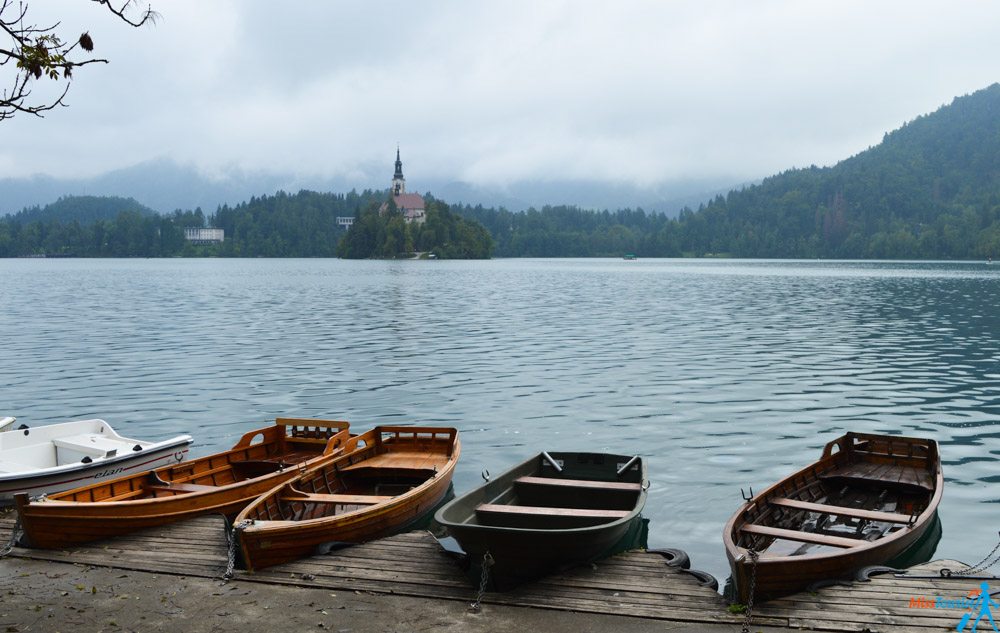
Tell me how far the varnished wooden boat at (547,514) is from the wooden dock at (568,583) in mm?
424

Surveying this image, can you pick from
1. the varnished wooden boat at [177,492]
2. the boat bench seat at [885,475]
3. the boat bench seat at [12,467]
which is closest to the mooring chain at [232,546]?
the varnished wooden boat at [177,492]

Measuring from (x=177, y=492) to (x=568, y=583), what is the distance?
25.6 feet

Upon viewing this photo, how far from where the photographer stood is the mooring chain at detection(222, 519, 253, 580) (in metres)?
12.4

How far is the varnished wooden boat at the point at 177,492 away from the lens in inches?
533

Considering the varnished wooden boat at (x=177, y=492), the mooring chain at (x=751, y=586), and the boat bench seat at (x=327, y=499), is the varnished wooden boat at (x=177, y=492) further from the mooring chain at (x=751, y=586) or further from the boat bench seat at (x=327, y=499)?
the mooring chain at (x=751, y=586)

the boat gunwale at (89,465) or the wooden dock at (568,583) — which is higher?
the boat gunwale at (89,465)

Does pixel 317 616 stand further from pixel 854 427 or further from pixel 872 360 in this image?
pixel 872 360

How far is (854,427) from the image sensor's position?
2569cm

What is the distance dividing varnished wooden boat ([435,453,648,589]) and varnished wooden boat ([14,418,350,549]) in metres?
4.38

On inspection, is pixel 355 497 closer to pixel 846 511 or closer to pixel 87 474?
pixel 87 474

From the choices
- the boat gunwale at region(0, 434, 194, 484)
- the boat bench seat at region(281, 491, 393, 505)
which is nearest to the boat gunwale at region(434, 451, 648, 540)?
the boat bench seat at region(281, 491, 393, 505)

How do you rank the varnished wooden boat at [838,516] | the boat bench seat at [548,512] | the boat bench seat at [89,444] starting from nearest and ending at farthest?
the varnished wooden boat at [838,516] → the boat bench seat at [548,512] → the boat bench seat at [89,444]

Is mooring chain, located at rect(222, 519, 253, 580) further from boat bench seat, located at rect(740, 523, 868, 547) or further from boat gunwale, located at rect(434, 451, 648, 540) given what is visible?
boat bench seat, located at rect(740, 523, 868, 547)

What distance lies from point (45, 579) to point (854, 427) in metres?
22.3
